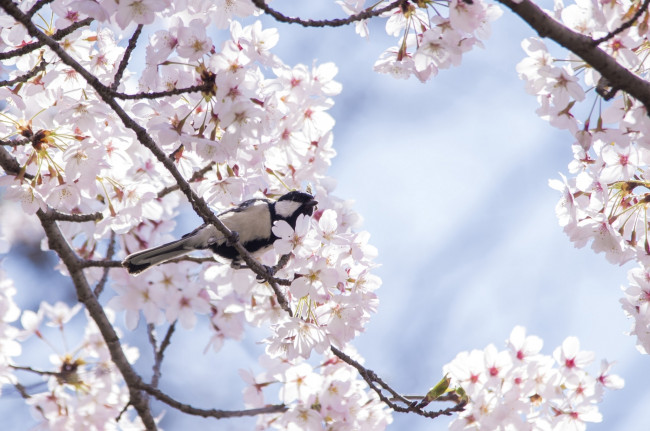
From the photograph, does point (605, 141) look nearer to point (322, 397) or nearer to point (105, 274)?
point (322, 397)

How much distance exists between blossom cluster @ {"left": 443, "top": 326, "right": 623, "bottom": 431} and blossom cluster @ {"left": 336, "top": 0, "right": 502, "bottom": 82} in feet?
5.85

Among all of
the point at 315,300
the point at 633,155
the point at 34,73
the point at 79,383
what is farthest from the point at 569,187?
the point at 79,383

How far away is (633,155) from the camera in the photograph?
9.39 ft

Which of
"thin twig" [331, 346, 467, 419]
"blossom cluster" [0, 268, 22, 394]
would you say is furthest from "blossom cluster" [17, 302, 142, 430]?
"thin twig" [331, 346, 467, 419]

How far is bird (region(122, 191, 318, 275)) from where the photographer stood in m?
3.46

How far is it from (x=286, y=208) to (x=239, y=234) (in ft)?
1.09

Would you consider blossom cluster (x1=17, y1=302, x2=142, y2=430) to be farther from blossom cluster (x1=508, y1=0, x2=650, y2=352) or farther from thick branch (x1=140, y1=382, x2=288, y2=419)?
blossom cluster (x1=508, y1=0, x2=650, y2=352)

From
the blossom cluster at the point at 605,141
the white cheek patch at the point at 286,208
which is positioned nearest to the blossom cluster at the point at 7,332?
the white cheek patch at the point at 286,208

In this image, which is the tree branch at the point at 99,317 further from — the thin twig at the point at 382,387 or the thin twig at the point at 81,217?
the thin twig at the point at 382,387

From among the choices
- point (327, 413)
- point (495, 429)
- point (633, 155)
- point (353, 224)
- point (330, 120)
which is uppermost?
point (330, 120)

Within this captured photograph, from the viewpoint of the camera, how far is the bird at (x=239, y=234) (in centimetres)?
346

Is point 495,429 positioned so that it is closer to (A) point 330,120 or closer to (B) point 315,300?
(B) point 315,300

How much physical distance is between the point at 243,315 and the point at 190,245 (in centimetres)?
108

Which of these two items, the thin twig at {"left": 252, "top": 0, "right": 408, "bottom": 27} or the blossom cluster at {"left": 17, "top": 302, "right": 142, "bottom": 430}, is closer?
the thin twig at {"left": 252, "top": 0, "right": 408, "bottom": 27}
